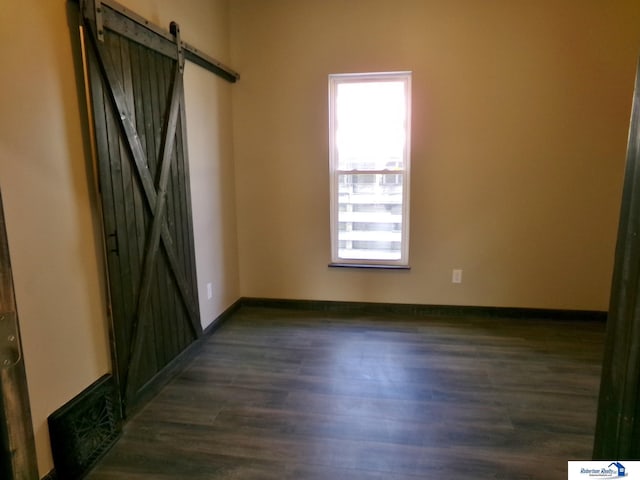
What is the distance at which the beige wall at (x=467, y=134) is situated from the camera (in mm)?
3121

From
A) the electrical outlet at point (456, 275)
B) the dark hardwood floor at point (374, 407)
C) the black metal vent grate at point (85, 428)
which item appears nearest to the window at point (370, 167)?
the electrical outlet at point (456, 275)

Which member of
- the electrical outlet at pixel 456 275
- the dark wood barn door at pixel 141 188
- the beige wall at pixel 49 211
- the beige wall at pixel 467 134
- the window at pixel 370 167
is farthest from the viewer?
the electrical outlet at pixel 456 275

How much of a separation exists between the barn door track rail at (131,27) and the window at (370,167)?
124 cm

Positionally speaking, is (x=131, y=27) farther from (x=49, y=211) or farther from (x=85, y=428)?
(x=85, y=428)

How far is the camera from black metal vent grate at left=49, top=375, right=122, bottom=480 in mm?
1665

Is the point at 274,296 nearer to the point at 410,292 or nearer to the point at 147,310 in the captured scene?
the point at 410,292

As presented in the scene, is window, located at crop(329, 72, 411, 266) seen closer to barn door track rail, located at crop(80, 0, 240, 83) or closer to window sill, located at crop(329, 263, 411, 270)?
window sill, located at crop(329, 263, 411, 270)

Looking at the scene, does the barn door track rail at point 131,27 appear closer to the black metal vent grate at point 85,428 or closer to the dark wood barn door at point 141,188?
the dark wood barn door at point 141,188

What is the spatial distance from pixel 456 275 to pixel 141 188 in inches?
107

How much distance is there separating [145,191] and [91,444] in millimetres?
1328

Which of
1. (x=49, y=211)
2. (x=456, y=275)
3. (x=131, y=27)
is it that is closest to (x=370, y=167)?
(x=456, y=275)

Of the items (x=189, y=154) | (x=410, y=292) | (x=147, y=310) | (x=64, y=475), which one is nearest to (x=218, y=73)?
(x=189, y=154)

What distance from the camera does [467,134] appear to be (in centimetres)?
330

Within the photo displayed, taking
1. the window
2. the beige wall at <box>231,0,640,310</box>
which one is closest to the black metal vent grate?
the beige wall at <box>231,0,640,310</box>
